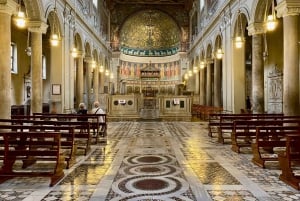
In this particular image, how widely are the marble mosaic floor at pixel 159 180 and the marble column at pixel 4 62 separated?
3.51 metres

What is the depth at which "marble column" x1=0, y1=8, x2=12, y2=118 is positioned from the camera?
9516 mm

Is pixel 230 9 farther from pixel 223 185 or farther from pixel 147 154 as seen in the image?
pixel 223 185

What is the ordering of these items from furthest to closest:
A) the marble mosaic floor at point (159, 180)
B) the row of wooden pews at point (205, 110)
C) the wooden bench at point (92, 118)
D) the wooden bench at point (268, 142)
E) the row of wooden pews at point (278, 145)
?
the row of wooden pews at point (205, 110)
the wooden bench at point (92, 118)
the wooden bench at point (268, 142)
the row of wooden pews at point (278, 145)
the marble mosaic floor at point (159, 180)

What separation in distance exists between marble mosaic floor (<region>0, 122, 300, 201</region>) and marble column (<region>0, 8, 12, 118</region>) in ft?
11.5

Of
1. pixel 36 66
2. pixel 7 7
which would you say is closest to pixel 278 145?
pixel 7 7

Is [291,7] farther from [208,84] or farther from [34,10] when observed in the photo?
[208,84]

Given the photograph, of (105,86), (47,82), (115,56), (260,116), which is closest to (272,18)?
(260,116)

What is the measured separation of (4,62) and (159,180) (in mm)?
6805

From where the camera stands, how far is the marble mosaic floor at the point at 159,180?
15.4 feet

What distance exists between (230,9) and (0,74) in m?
13.0

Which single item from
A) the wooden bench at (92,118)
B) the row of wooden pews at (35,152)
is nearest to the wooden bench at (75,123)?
the row of wooden pews at (35,152)

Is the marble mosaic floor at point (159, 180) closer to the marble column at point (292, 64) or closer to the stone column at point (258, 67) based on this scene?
the marble column at point (292, 64)

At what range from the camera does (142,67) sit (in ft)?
134

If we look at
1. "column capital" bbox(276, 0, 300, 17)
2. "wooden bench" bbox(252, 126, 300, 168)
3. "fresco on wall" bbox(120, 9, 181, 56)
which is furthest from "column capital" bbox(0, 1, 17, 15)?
"fresco on wall" bbox(120, 9, 181, 56)
